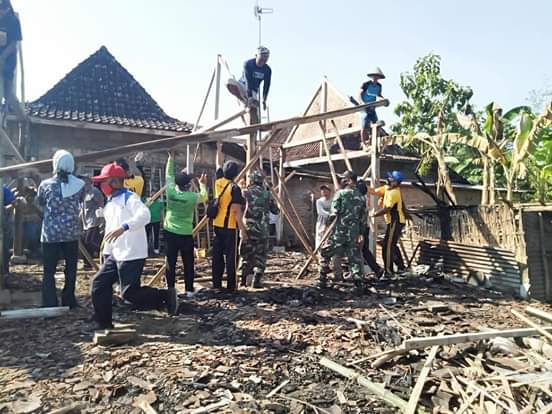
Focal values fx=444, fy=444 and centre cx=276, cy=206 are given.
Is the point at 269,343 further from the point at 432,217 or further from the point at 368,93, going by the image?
the point at 368,93

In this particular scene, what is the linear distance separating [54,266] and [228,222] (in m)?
2.29

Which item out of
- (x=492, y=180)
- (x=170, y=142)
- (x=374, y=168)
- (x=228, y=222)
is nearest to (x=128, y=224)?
(x=170, y=142)

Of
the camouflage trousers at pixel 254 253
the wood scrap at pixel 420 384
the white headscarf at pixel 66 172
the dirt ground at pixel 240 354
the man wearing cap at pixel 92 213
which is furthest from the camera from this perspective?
the man wearing cap at pixel 92 213

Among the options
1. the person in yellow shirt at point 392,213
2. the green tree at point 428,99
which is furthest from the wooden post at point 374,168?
the green tree at point 428,99

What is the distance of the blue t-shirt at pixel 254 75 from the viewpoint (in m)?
8.08

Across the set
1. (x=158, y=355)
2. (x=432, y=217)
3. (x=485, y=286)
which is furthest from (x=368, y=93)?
(x=158, y=355)

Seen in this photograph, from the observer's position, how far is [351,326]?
16.8ft

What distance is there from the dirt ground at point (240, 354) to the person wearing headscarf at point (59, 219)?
559 mm

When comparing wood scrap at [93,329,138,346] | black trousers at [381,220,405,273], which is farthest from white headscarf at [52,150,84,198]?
black trousers at [381,220,405,273]

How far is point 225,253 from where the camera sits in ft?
21.2

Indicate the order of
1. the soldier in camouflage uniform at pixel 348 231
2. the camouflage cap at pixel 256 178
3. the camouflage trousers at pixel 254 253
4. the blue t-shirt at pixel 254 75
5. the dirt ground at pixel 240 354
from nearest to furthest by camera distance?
1. the dirt ground at pixel 240 354
2. the camouflage trousers at pixel 254 253
3. the camouflage cap at pixel 256 178
4. the soldier in camouflage uniform at pixel 348 231
5. the blue t-shirt at pixel 254 75

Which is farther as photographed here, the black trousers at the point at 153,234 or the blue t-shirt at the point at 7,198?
the black trousers at the point at 153,234

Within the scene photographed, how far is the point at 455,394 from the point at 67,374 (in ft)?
10.1

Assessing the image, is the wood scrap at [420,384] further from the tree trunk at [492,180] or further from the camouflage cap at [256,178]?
the tree trunk at [492,180]
